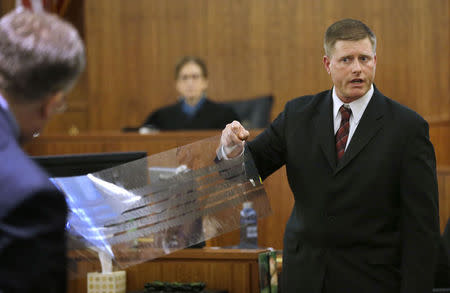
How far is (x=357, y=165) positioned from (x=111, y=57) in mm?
5539

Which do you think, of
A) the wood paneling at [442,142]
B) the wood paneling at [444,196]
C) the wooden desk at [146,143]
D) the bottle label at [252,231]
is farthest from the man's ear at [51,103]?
the wood paneling at [442,142]

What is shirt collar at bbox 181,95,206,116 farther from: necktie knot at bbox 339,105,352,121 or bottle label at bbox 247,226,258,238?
necktie knot at bbox 339,105,352,121

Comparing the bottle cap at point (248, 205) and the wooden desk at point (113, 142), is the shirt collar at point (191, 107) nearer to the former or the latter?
the wooden desk at point (113, 142)

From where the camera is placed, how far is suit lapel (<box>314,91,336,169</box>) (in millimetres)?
2309

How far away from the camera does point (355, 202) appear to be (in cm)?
223

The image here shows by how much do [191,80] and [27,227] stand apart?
14.7 feet

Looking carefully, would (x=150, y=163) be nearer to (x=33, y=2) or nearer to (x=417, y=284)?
(x=417, y=284)

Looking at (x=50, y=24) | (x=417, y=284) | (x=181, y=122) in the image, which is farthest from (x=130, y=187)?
(x=181, y=122)

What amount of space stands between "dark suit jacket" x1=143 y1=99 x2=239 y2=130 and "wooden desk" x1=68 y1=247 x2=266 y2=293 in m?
2.68

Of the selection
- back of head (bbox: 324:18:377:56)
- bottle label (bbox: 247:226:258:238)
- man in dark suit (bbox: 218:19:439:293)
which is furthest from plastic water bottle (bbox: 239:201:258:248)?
back of head (bbox: 324:18:377:56)

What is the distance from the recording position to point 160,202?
2396 millimetres

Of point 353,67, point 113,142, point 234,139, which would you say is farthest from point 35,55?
point 113,142

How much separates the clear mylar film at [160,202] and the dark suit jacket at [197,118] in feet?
9.80

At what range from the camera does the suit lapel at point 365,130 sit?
227 centimetres
